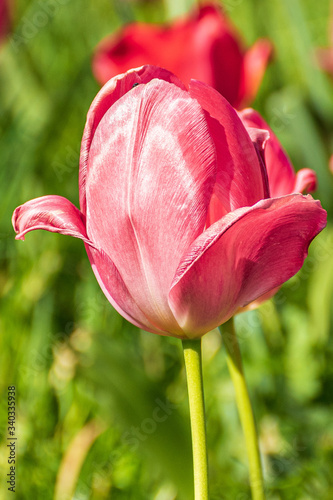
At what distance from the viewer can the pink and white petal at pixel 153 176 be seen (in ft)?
1.03

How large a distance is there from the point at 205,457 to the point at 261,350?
0.57 meters

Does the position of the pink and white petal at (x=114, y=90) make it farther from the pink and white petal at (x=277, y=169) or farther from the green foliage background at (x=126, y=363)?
the green foliage background at (x=126, y=363)

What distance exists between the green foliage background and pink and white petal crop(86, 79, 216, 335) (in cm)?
26

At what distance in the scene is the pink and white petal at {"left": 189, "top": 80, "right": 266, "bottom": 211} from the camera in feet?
1.07

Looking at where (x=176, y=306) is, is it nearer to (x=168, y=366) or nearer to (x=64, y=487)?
(x=64, y=487)

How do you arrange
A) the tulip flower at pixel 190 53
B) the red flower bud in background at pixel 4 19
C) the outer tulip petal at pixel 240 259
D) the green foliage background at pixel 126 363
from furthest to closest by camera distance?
1. the red flower bud in background at pixel 4 19
2. the tulip flower at pixel 190 53
3. the green foliage background at pixel 126 363
4. the outer tulip petal at pixel 240 259

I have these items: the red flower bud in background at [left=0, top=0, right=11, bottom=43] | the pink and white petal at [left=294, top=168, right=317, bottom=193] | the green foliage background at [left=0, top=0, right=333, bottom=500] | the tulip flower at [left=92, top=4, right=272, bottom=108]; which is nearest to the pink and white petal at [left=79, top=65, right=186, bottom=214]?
the pink and white petal at [left=294, top=168, right=317, bottom=193]

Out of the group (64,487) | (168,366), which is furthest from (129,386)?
(168,366)

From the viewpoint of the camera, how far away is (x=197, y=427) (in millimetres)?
318

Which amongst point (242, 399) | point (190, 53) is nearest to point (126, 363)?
point (242, 399)

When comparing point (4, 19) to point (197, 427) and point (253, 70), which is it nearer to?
point (253, 70)

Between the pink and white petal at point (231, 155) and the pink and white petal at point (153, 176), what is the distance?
0.01m

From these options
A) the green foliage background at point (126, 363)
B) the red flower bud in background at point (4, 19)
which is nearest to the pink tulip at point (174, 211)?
the green foliage background at point (126, 363)

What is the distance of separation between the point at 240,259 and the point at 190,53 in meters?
0.59
